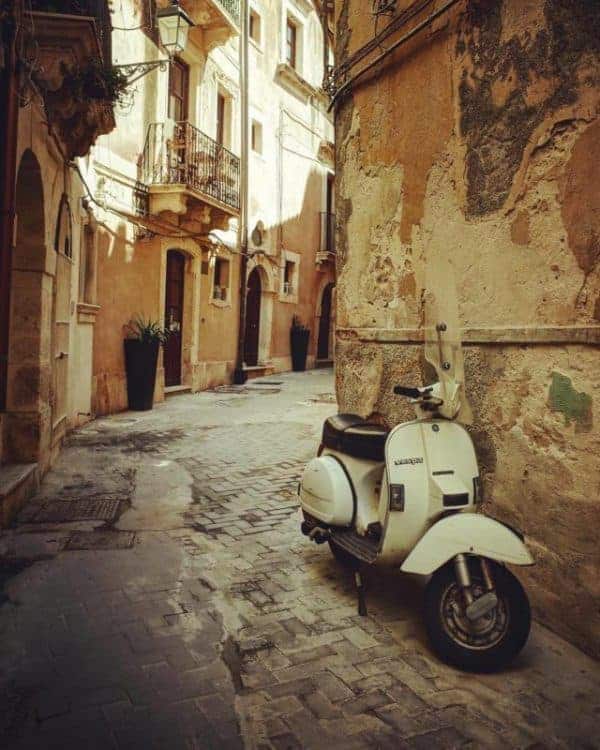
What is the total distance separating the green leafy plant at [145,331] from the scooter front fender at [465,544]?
8.82 metres

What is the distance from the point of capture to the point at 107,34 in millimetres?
7164

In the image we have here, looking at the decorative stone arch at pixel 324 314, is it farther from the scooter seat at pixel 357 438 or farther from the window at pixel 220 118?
the scooter seat at pixel 357 438

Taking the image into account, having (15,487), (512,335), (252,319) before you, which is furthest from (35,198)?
(252,319)

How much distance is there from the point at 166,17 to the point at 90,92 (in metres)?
3.71

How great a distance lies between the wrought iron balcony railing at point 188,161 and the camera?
11945 mm

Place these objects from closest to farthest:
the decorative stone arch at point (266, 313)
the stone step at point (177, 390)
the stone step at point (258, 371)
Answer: the stone step at point (177, 390) < the stone step at point (258, 371) < the decorative stone arch at point (266, 313)

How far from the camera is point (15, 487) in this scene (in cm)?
478

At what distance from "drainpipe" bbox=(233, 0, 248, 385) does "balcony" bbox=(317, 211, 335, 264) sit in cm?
543

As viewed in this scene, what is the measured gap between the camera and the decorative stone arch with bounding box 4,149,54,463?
5516 mm

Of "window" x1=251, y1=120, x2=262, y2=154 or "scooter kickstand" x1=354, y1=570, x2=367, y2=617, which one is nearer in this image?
"scooter kickstand" x1=354, y1=570, x2=367, y2=617

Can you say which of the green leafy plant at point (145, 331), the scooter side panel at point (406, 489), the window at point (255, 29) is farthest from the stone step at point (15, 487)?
the window at point (255, 29)

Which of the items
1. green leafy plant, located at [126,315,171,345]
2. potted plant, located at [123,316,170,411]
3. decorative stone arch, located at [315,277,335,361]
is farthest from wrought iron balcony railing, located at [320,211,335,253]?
potted plant, located at [123,316,170,411]

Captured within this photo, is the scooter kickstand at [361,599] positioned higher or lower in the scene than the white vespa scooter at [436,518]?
lower

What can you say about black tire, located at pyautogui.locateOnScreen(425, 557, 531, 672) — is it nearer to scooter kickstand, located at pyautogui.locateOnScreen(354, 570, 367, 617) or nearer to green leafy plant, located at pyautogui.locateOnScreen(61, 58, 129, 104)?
scooter kickstand, located at pyautogui.locateOnScreen(354, 570, 367, 617)
